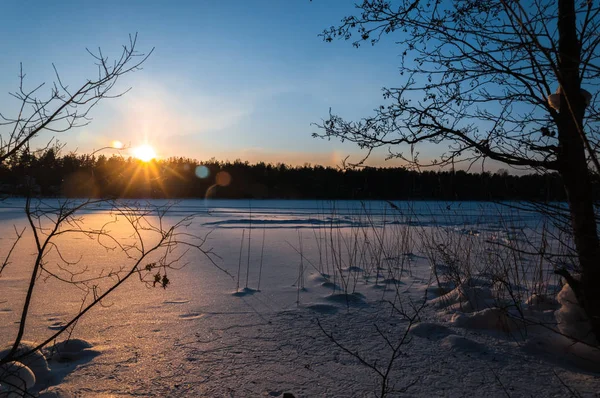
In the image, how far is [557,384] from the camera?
1.86m

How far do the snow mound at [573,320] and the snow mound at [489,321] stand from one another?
314mm

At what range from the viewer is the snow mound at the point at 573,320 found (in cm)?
209

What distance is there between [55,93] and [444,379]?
208 centimetres

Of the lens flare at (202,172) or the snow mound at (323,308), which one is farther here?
the lens flare at (202,172)

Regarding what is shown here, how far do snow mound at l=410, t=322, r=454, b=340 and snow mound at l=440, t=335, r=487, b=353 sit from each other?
0.09m

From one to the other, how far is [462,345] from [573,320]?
1.93 feet

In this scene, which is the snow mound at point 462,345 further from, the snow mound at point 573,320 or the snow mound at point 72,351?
the snow mound at point 72,351

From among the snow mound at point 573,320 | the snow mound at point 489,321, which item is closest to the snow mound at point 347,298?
the snow mound at point 489,321

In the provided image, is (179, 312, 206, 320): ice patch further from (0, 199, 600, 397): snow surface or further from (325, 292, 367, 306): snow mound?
(325, 292, 367, 306): snow mound

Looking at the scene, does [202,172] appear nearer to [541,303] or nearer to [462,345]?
[541,303]

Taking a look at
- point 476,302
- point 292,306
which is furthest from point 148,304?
point 476,302

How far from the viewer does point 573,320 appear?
6.99ft

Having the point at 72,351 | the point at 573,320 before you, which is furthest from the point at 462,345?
the point at 72,351

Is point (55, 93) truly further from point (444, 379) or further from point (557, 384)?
point (557, 384)
